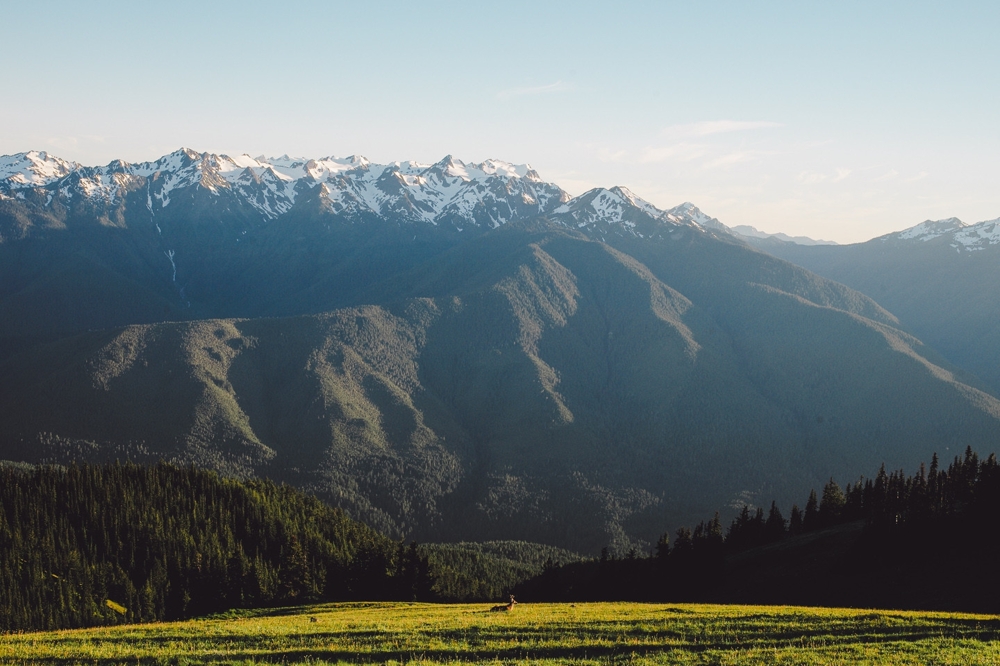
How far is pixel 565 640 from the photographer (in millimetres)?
36219

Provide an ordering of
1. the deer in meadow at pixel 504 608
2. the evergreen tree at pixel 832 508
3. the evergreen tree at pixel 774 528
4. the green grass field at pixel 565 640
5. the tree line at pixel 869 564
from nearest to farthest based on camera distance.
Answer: the green grass field at pixel 565 640
the deer in meadow at pixel 504 608
the tree line at pixel 869 564
the evergreen tree at pixel 774 528
the evergreen tree at pixel 832 508

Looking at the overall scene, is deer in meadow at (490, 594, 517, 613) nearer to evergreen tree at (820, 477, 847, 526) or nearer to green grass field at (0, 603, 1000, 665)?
green grass field at (0, 603, 1000, 665)

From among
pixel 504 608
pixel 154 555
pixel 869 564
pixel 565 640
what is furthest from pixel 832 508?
pixel 154 555

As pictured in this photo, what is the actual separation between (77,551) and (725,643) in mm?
107394

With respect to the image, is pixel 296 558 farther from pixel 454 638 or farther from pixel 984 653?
pixel 984 653

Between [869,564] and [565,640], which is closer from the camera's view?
[565,640]

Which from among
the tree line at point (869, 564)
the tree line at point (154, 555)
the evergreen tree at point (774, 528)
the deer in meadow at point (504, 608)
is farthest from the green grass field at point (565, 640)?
the evergreen tree at point (774, 528)

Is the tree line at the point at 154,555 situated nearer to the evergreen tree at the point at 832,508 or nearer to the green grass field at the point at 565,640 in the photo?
the green grass field at the point at 565,640

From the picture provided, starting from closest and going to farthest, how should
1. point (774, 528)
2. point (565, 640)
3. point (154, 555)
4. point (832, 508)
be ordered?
1. point (565, 640)
2. point (154, 555)
3. point (774, 528)
4. point (832, 508)

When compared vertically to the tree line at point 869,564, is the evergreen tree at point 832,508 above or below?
below

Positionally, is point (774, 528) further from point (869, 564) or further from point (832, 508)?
point (869, 564)

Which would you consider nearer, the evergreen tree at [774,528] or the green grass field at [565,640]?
the green grass field at [565,640]

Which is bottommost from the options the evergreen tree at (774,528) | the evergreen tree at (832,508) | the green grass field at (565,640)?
the evergreen tree at (774,528)

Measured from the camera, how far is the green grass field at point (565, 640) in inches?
1250
